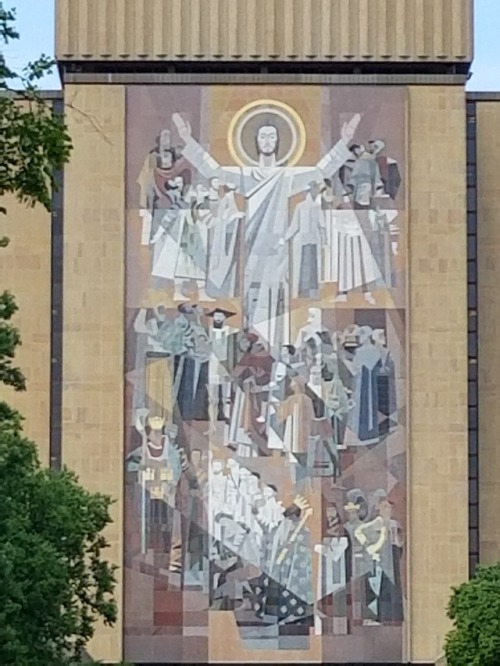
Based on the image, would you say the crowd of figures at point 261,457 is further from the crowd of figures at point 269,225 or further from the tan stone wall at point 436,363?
the crowd of figures at point 269,225

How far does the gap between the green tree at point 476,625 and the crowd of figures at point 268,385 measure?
6395mm

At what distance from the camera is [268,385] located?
4716 cm

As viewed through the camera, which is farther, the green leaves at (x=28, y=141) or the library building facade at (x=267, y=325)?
the library building facade at (x=267, y=325)

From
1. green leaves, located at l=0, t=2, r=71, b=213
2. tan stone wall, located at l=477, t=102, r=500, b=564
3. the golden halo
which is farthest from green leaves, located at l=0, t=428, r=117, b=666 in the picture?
tan stone wall, located at l=477, t=102, r=500, b=564

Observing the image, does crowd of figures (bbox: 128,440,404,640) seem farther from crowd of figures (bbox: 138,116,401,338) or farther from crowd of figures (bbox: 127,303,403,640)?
crowd of figures (bbox: 138,116,401,338)

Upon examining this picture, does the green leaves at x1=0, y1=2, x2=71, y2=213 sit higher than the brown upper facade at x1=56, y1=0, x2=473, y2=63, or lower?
lower

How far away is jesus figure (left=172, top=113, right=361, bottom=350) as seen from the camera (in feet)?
155

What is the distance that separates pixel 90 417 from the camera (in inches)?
1843

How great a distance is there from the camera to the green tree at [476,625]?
3862 cm

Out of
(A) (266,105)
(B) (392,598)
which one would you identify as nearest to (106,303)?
(A) (266,105)

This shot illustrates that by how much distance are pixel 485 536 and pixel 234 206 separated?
975cm

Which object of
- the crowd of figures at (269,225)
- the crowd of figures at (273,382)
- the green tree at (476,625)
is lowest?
the green tree at (476,625)

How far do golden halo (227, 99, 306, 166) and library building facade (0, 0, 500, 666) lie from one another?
5cm

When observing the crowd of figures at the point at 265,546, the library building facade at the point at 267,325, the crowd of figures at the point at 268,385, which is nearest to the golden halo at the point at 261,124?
the library building facade at the point at 267,325
